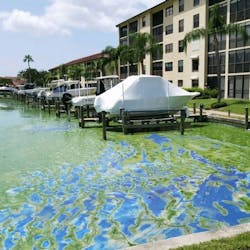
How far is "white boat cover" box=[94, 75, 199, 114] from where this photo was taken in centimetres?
2030

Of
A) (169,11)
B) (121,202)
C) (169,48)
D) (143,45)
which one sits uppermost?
(169,11)

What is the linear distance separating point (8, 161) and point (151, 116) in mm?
10192

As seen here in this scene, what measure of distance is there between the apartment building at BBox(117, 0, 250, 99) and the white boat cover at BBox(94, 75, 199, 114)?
18353mm

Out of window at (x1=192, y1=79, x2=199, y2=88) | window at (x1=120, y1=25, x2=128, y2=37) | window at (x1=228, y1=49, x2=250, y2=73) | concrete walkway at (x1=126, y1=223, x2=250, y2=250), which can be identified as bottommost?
concrete walkway at (x1=126, y1=223, x2=250, y2=250)

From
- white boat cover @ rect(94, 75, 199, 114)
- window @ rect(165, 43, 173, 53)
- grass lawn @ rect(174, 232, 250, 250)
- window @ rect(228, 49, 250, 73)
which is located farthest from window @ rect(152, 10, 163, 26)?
grass lawn @ rect(174, 232, 250, 250)

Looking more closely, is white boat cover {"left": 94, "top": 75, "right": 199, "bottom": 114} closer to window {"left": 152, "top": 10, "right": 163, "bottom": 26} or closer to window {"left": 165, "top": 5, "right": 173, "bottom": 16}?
window {"left": 165, "top": 5, "right": 173, "bottom": 16}

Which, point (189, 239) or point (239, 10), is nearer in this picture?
point (189, 239)

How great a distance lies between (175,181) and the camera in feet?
34.2

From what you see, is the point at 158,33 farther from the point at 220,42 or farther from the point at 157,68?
the point at 220,42

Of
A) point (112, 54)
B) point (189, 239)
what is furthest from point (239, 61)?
point (189, 239)

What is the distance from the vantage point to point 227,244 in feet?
17.2

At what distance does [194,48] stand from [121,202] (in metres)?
38.6

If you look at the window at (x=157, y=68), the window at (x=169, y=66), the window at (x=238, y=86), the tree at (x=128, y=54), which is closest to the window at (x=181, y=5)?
the window at (x=169, y=66)

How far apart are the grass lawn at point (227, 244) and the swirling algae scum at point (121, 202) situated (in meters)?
1.72
